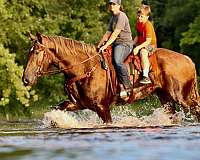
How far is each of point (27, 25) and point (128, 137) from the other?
26.6 meters

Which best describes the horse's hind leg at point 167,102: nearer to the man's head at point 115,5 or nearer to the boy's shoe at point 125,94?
the boy's shoe at point 125,94

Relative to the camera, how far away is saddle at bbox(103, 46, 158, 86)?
16594mm

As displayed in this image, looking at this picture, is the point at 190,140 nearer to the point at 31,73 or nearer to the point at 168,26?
the point at 31,73

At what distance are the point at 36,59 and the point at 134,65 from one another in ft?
6.78

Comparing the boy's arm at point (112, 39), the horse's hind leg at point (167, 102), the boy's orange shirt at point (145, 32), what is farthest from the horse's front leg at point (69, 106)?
Result: the horse's hind leg at point (167, 102)

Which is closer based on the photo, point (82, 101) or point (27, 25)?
point (82, 101)

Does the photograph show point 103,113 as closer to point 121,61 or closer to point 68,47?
point 121,61

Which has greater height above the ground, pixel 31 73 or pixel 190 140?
pixel 31 73

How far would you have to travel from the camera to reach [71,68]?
16.5 meters

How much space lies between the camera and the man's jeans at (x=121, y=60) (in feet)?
53.9

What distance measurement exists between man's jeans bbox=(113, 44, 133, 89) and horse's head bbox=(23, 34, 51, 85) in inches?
51.0

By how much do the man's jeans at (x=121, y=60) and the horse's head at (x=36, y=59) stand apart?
51.0 inches

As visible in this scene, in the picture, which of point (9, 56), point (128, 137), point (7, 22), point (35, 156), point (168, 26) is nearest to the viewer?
point (35, 156)

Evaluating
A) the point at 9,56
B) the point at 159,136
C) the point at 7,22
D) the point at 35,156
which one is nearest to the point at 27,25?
the point at 7,22
